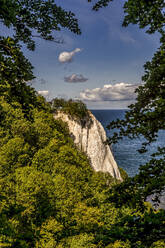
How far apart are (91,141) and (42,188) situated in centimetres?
1353

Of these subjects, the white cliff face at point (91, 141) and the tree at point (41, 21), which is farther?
the white cliff face at point (91, 141)

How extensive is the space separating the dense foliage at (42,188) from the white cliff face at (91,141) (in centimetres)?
592

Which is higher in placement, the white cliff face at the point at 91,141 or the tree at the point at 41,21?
the tree at the point at 41,21

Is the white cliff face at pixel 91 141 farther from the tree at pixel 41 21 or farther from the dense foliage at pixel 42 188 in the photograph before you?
the tree at pixel 41 21

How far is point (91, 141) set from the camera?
24516mm

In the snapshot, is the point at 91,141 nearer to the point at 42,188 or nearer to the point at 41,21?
the point at 42,188

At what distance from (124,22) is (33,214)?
1275 centimetres

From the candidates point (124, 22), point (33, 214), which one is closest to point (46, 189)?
point (33, 214)

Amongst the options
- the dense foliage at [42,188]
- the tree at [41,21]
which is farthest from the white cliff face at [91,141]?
the tree at [41,21]

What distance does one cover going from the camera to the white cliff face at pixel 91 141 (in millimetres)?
23562

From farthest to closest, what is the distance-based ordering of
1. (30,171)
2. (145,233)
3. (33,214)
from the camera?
(30,171), (33,214), (145,233)

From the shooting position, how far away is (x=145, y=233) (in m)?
2.57

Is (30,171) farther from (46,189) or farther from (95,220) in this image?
(95,220)

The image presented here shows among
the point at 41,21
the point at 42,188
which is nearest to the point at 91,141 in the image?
the point at 42,188
